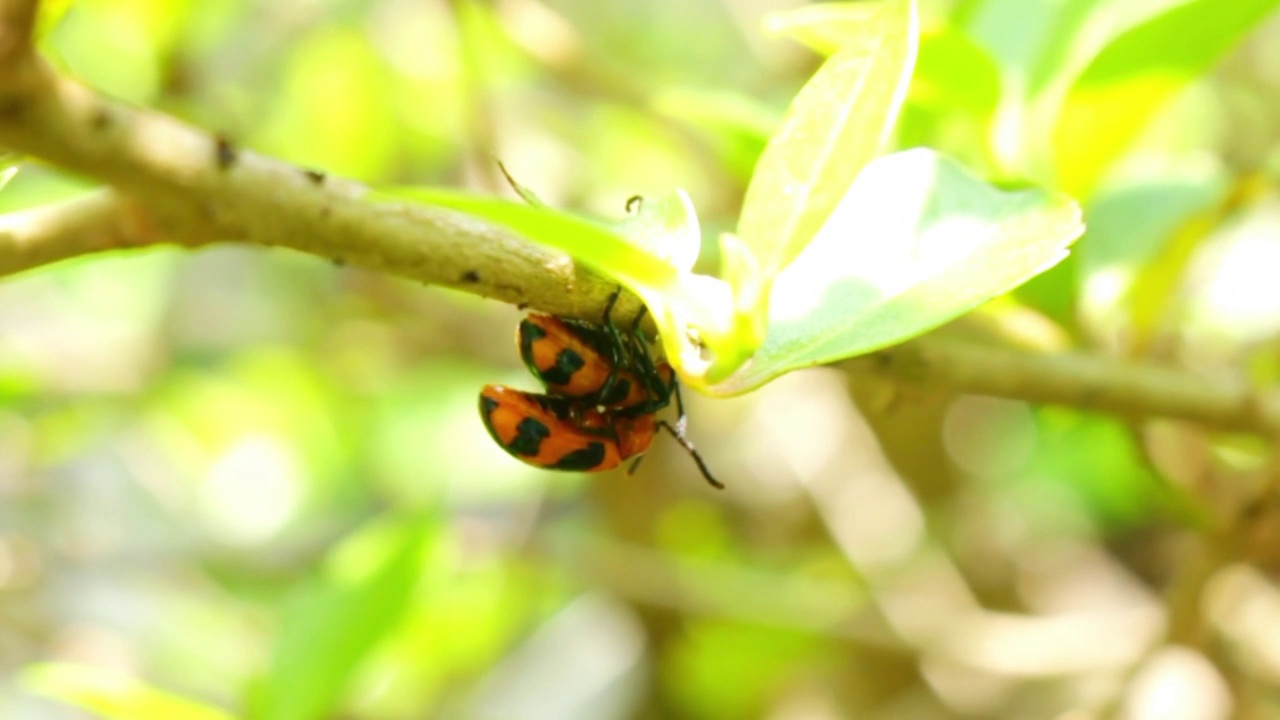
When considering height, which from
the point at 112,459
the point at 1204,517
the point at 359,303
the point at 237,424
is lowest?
the point at 112,459

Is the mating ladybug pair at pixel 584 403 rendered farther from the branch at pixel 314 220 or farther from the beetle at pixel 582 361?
the branch at pixel 314 220

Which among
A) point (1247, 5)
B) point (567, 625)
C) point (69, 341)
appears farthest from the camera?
point (69, 341)

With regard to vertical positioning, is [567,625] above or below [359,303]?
below

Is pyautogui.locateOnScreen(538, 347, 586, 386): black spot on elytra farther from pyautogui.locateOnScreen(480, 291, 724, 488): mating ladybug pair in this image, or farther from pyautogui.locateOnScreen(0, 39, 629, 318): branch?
pyautogui.locateOnScreen(0, 39, 629, 318): branch

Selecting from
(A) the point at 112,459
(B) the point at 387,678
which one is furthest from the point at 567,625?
(A) the point at 112,459

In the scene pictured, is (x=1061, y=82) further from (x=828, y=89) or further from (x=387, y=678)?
(x=387, y=678)

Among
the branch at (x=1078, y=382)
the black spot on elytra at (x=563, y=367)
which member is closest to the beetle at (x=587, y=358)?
the black spot on elytra at (x=563, y=367)
